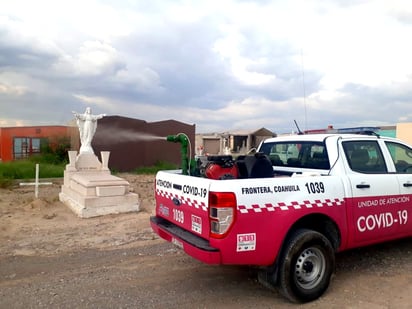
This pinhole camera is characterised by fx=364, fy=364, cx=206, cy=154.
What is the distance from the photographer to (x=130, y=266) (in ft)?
16.5

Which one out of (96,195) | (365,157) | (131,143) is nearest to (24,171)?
(131,143)

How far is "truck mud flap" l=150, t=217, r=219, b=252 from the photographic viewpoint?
3.51 metres

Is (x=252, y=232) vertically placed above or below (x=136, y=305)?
above

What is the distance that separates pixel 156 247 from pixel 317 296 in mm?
2807

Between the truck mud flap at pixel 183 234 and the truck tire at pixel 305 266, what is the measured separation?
81 centimetres

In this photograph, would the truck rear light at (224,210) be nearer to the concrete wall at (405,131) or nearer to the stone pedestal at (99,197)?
the stone pedestal at (99,197)

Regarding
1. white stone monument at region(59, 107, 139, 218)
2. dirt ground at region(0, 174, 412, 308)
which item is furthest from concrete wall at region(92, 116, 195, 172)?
dirt ground at region(0, 174, 412, 308)

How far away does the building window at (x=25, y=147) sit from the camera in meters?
22.1

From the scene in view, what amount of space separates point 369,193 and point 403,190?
2.43ft

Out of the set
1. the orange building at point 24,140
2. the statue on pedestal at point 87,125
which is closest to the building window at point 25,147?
the orange building at point 24,140

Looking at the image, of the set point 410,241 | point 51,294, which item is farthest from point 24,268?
point 410,241

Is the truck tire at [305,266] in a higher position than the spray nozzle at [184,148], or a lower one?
lower

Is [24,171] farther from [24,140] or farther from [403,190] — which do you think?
[403,190]

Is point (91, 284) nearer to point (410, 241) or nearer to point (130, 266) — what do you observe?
point (130, 266)
